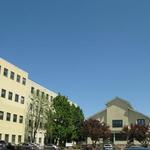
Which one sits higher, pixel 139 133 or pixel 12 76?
pixel 12 76

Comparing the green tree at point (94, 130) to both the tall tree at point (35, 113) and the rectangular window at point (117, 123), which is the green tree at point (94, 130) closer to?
the rectangular window at point (117, 123)

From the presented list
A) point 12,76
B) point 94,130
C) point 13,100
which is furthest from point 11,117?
point 94,130

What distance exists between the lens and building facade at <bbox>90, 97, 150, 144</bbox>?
350ft

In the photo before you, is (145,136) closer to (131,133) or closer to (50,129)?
(131,133)

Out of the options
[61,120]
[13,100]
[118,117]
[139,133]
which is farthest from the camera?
[118,117]

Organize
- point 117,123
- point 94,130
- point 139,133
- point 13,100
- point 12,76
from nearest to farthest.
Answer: point 12,76, point 13,100, point 139,133, point 94,130, point 117,123

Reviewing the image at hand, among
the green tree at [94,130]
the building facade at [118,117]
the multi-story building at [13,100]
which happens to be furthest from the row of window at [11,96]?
the building facade at [118,117]

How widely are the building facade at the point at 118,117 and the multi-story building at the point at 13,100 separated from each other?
2992 centimetres

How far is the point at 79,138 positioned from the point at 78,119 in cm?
550

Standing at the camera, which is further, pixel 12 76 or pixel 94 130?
pixel 94 130

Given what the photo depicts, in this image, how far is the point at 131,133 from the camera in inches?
3826

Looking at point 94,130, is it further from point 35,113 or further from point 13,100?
point 13,100

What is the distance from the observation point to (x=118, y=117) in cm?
10862

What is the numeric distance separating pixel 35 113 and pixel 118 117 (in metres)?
30.9
